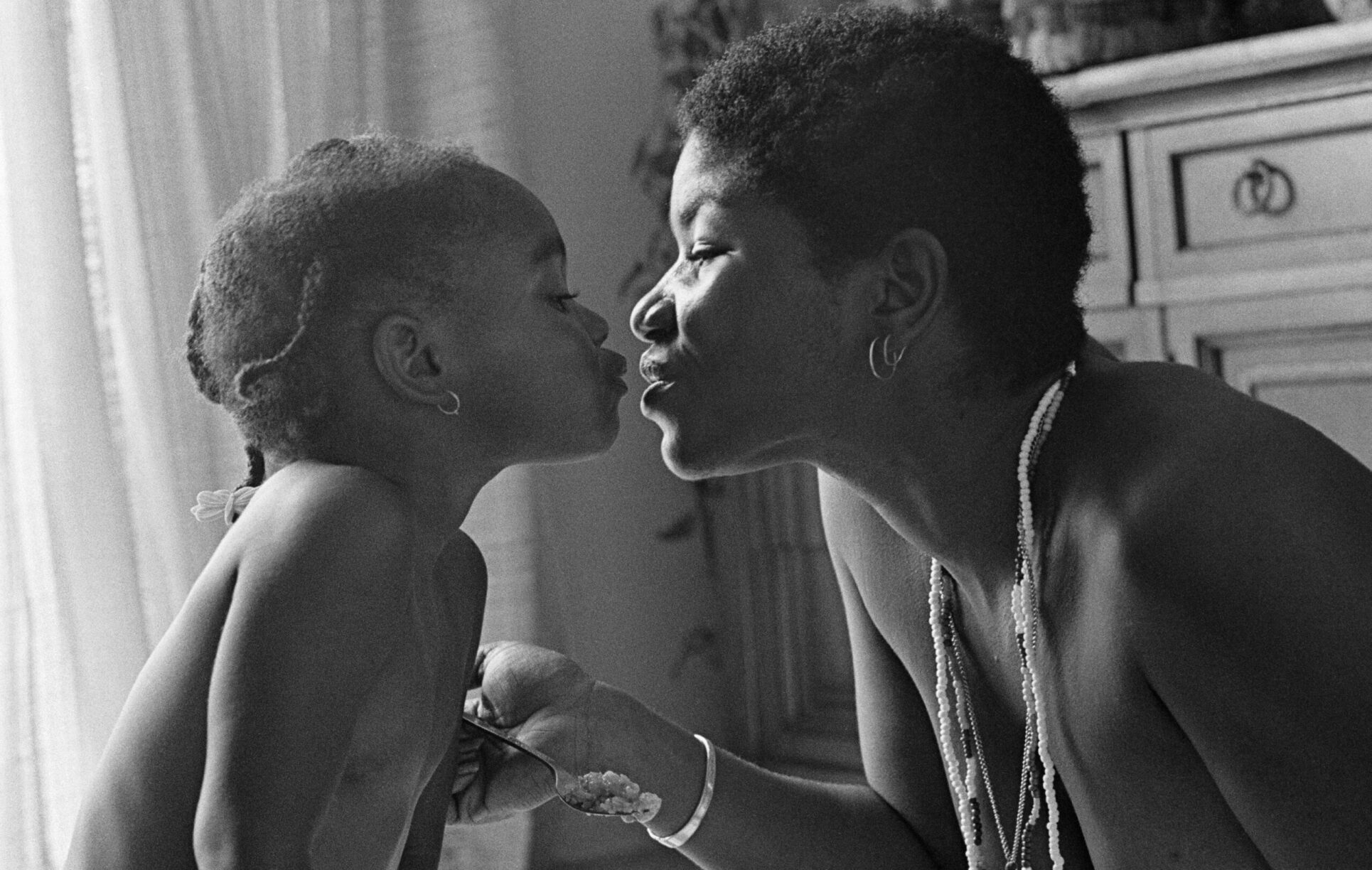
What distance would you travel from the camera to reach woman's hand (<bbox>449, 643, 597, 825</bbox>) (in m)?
1.15

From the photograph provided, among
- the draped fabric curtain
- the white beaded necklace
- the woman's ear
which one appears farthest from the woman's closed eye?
the draped fabric curtain

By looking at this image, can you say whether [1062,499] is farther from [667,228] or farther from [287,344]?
[667,228]

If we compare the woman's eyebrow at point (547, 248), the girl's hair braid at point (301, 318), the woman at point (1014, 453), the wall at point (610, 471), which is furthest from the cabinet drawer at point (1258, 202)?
the girl's hair braid at point (301, 318)

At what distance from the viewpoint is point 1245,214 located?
2.01m

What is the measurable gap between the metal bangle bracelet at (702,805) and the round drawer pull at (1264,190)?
108cm

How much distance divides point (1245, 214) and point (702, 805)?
1125mm

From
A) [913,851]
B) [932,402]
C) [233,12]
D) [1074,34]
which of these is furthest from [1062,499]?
[233,12]

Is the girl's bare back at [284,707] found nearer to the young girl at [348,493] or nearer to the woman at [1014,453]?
the young girl at [348,493]

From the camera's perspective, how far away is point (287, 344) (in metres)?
1.06

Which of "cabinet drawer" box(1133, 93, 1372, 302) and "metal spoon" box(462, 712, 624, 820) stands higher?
"cabinet drawer" box(1133, 93, 1372, 302)

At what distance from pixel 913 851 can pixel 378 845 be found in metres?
0.47

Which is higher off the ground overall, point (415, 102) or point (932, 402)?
point (415, 102)

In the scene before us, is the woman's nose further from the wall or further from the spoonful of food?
the wall

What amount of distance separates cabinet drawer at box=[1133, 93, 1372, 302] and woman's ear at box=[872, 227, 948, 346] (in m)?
1.03
